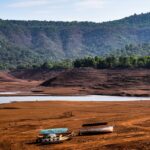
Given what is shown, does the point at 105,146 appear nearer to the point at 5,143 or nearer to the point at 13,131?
the point at 5,143

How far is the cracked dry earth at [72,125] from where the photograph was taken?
39.8 meters

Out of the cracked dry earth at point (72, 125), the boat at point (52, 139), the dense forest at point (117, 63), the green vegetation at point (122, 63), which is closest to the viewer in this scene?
the cracked dry earth at point (72, 125)

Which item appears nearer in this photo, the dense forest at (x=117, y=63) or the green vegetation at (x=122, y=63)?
the green vegetation at (x=122, y=63)

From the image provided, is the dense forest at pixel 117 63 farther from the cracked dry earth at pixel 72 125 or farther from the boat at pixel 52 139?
the boat at pixel 52 139

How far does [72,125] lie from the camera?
166 ft

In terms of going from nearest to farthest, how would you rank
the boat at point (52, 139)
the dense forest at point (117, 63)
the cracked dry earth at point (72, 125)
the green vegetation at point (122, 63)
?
the cracked dry earth at point (72, 125) < the boat at point (52, 139) < the green vegetation at point (122, 63) < the dense forest at point (117, 63)

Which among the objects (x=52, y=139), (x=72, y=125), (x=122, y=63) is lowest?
(x=72, y=125)

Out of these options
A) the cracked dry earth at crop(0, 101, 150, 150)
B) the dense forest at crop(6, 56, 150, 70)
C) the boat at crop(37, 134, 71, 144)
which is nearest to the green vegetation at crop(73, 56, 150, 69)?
the dense forest at crop(6, 56, 150, 70)

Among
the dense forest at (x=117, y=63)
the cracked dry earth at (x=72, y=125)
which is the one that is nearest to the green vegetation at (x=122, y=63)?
the dense forest at (x=117, y=63)

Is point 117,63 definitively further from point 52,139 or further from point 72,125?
point 52,139

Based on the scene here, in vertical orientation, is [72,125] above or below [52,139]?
below

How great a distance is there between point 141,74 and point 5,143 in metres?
83.8

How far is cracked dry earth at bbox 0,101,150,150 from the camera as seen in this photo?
39.8 metres

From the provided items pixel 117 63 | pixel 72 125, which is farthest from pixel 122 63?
pixel 72 125
